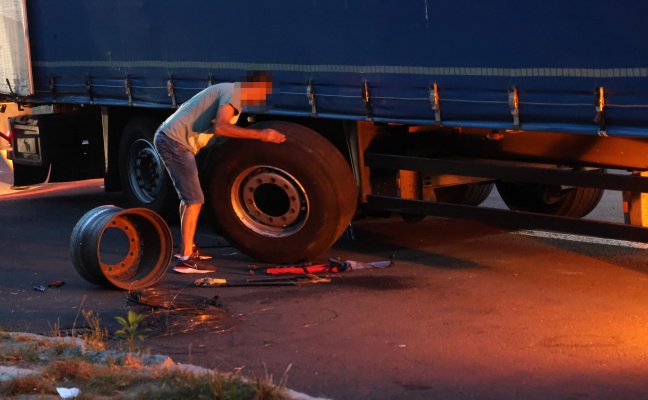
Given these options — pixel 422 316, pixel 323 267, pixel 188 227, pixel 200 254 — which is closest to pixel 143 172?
pixel 200 254

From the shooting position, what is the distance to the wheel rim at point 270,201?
10305 mm

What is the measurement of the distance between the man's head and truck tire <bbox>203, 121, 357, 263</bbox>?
0.24m

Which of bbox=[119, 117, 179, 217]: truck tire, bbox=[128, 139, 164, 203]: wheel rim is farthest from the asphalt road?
bbox=[128, 139, 164, 203]: wheel rim

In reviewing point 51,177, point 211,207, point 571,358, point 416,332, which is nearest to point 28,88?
point 51,177

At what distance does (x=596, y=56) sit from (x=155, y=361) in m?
3.75

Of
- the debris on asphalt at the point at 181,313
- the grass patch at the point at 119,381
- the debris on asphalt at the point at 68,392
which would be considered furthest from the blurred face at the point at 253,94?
the debris on asphalt at the point at 68,392

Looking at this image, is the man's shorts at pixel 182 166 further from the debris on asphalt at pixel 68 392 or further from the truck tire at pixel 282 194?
the debris on asphalt at pixel 68 392

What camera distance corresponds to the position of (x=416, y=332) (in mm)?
7723

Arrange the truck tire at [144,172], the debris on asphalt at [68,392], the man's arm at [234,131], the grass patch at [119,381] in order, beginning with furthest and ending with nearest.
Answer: the truck tire at [144,172] < the man's arm at [234,131] < the debris on asphalt at [68,392] < the grass patch at [119,381]

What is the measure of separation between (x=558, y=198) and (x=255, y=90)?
3.31 m

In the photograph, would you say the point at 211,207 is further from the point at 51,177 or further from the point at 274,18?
the point at 51,177

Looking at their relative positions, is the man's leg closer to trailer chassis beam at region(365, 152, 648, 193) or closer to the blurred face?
the blurred face

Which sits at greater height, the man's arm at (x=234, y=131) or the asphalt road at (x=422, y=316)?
the man's arm at (x=234, y=131)

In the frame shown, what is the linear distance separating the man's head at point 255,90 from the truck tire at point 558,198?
2.70 meters
